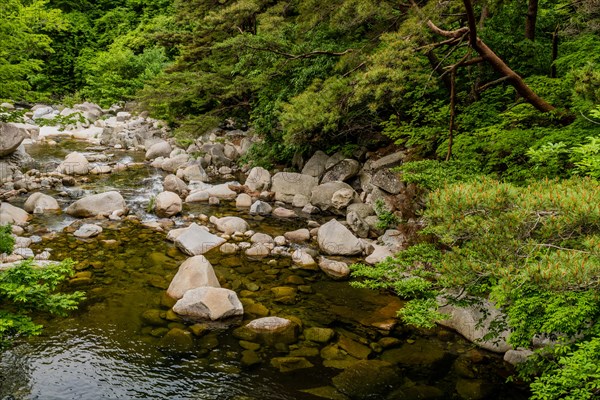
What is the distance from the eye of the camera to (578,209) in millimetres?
3467

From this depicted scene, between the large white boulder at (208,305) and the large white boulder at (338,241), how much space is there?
2937 mm

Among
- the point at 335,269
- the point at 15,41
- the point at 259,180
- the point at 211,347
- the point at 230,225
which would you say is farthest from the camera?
the point at 259,180

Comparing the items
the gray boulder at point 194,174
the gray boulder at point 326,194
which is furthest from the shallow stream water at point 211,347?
the gray boulder at point 194,174

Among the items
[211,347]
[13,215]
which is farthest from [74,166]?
[211,347]

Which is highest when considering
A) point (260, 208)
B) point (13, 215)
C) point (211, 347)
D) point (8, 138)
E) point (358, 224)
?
point (8, 138)

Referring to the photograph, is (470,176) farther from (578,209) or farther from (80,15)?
(80,15)

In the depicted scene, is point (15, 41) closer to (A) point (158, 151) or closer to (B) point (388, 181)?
(A) point (158, 151)

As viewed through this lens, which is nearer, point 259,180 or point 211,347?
point 211,347

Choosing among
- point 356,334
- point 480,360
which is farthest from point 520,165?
point 356,334

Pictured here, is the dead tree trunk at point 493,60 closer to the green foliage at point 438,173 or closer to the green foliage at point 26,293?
the green foliage at point 438,173

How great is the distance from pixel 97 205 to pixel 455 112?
854cm

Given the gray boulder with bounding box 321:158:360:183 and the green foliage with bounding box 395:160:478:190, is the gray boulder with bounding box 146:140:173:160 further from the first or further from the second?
the green foliage with bounding box 395:160:478:190

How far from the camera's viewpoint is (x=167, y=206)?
1134 cm

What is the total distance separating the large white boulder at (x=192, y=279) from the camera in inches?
289
